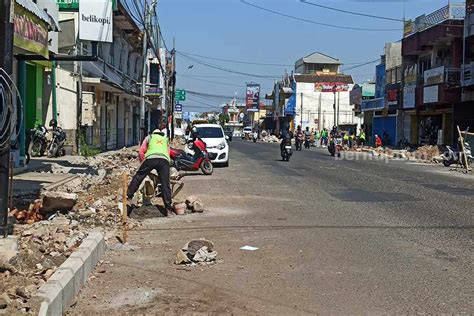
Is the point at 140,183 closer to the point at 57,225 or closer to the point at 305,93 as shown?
the point at 57,225

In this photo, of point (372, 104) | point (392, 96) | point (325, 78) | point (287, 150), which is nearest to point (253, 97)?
point (325, 78)

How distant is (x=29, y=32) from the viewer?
9.41 m

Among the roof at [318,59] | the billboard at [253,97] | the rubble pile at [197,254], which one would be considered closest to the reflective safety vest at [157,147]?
the rubble pile at [197,254]

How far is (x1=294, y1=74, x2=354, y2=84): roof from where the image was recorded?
90562 mm

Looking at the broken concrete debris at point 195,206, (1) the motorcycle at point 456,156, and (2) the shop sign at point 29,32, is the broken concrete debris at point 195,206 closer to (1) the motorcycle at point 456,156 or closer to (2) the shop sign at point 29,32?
(2) the shop sign at point 29,32

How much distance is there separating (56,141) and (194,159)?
4.95 metres

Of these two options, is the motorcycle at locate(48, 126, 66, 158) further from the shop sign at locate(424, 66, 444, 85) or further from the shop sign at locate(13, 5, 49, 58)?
the shop sign at locate(424, 66, 444, 85)

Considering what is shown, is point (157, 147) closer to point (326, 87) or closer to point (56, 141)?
point (56, 141)

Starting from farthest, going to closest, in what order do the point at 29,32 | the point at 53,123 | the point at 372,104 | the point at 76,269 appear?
the point at 372,104 < the point at 53,123 < the point at 29,32 < the point at 76,269

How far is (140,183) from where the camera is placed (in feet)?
36.4

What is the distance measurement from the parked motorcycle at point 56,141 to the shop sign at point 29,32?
10.9m

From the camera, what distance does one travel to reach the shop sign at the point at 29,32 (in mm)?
8805

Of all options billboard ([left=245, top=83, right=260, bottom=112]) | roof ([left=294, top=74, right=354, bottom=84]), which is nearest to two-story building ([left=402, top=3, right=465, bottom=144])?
roof ([left=294, top=74, right=354, bottom=84])

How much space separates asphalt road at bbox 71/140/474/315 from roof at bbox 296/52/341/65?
291 feet
